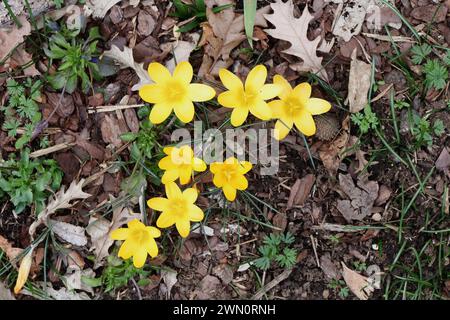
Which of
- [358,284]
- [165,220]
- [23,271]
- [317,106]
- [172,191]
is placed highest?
[317,106]

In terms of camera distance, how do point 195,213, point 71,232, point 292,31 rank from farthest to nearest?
point 71,232 → point 292,31 → point 195,213

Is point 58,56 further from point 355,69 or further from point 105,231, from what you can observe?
point 355,69

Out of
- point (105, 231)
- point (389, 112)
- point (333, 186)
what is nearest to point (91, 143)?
point (105, 231)

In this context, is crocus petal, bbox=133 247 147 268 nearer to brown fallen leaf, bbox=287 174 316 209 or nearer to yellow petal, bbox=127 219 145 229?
yellow petal, bbox=127 219 145 229

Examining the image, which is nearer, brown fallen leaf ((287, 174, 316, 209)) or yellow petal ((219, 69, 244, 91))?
yellow petal ((219, 69, 244, 91))

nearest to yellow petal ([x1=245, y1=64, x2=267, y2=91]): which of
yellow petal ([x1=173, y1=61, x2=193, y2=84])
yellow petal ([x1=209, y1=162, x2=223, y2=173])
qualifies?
yellow petal ([x1=173, y1=61, x2=193, y2=84])

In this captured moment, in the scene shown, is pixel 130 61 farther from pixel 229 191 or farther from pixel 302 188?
pixel 302 188

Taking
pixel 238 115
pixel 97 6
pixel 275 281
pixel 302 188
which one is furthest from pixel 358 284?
pixel 97 6
